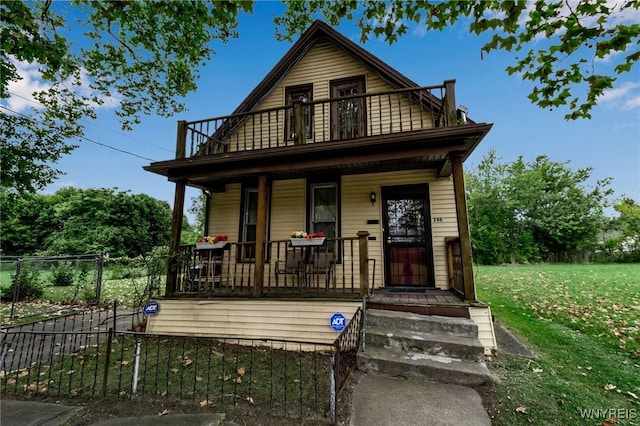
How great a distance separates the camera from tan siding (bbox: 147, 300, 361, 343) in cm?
479

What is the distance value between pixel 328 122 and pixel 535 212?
2054 centimetres

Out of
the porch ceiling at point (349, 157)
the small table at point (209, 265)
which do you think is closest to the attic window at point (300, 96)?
the porch ceiling at point (349, 157)

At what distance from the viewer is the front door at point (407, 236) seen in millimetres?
6051

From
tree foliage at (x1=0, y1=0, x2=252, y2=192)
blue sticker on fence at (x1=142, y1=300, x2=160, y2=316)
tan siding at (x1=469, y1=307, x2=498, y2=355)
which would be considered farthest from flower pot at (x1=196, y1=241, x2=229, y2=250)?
tan siding at (x1=469, y1=307, x2=498, y2=355)

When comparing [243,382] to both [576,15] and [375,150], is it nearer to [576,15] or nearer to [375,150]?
[375,150]

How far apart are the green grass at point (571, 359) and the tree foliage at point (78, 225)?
64.8 ft

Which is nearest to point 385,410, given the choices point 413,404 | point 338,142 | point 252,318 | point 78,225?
point 413,404

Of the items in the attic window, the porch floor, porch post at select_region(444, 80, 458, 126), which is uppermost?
the attic window

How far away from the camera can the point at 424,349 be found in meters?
3.70

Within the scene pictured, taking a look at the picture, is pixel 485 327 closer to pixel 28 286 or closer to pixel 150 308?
pixel 150 308

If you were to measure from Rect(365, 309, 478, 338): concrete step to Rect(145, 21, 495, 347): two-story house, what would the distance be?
0.78 ft

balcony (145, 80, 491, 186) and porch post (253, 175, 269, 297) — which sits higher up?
balcony (145, 80, 491, 186)

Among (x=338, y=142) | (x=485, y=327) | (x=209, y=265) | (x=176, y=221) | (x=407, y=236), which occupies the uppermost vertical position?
(x=338, y=142)

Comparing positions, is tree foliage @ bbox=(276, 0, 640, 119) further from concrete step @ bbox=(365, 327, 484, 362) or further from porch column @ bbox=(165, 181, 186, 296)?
porch column @ bbox=(165, 181, 186, 296)
